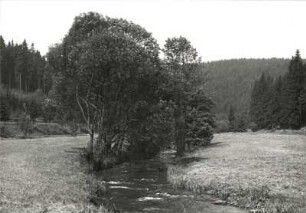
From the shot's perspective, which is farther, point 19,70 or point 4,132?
point 19,70

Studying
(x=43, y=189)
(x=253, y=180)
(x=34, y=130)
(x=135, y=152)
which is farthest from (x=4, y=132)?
(x=253, y=180)

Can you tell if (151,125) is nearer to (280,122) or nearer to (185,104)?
(185,104)

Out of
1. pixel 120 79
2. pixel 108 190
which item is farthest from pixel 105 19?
pixel 108 190

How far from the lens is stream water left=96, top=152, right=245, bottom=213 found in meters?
20.9

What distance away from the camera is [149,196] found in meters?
24.7

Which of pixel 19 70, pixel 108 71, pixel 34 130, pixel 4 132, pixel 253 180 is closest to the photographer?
pixel 253 180

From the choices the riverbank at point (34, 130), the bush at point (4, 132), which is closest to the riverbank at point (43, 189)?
the riverbank at point (34, 130)

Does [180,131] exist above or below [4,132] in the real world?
above

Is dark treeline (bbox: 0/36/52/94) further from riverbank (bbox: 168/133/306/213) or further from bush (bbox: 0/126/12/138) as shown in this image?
riverbank (bbox: 168/133/306/213)

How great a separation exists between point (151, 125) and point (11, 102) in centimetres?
8999

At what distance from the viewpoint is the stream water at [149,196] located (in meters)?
20.9

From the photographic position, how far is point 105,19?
4244 cm

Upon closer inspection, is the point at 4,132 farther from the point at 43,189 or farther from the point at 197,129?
the point at 43,189

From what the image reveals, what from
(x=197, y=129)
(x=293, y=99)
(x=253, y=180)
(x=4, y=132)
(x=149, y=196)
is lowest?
(x=149, y=196)
